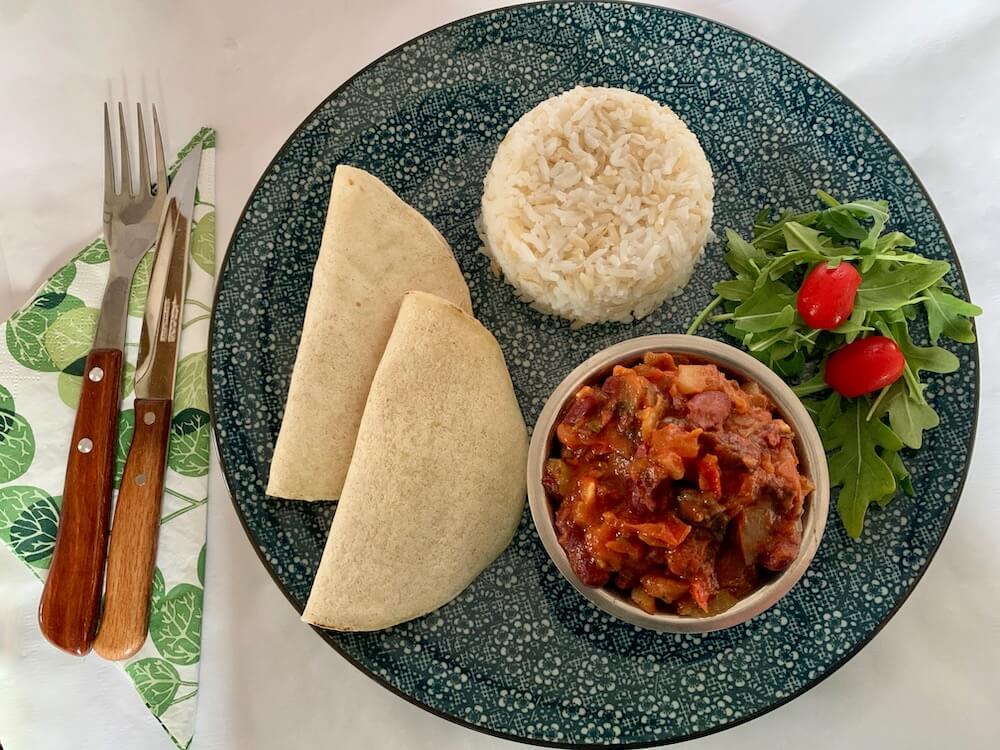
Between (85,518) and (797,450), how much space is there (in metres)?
1.70

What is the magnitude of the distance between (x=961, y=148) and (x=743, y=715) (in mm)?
1686

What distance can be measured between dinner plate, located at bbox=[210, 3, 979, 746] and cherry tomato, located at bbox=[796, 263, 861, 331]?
314mm

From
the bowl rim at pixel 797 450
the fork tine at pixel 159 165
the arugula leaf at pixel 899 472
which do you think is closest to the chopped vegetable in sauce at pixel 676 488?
the bowl rim at pixel 797 450

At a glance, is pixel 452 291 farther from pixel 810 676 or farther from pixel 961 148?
pixel 961 148

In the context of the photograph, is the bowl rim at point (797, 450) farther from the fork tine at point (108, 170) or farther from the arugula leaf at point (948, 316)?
the fork tine at point (108, 170)

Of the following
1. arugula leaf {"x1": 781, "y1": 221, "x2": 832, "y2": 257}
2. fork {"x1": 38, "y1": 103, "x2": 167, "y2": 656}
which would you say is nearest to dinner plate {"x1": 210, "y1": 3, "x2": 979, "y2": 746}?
arugula leaf {"x1": 781, "y1": 221, "x2": 832, "y2": 257}

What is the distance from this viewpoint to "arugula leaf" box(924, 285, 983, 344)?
1.99 metres

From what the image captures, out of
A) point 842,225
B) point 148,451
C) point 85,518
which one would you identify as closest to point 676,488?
point 842,225

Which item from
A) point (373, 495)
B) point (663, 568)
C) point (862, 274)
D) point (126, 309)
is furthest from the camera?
point (126, 309)

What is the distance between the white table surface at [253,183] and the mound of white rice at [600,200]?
604 mm

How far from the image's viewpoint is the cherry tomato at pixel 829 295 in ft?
6.24

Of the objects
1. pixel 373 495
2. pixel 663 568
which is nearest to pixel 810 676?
pixel 663 568

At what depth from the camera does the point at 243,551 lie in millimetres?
2209

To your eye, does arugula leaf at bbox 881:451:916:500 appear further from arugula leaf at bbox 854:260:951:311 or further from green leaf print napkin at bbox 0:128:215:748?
green leaf print napkin at bbox 0:128:215:748
